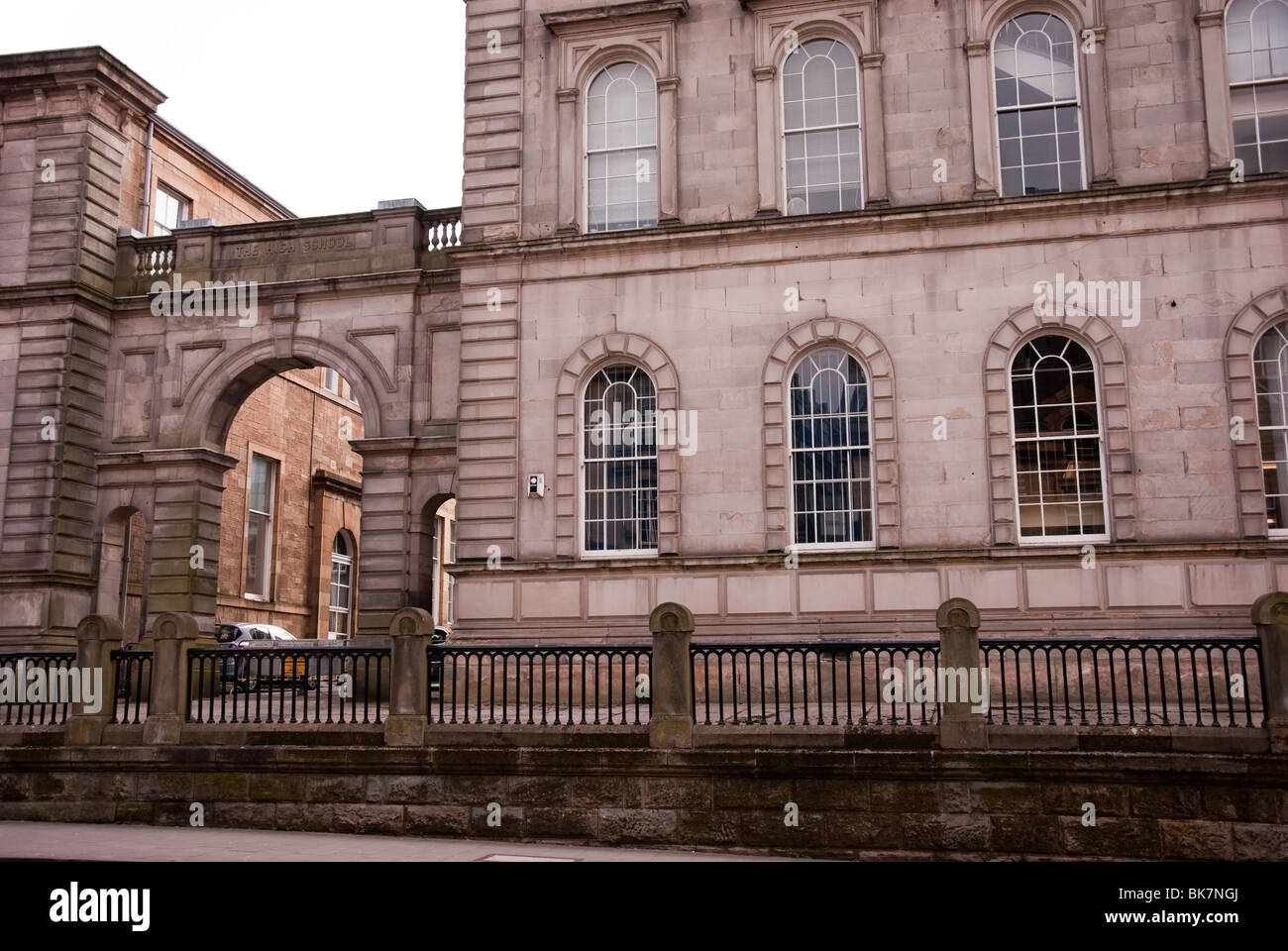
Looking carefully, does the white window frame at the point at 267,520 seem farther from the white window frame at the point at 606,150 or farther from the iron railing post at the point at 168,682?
the iron railing post at the point at 168,682

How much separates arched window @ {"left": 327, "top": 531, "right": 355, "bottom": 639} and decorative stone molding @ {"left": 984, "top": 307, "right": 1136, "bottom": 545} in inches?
920

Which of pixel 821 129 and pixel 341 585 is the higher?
pixel 821 129

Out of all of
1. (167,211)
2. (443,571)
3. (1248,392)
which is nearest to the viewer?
(1248,392)

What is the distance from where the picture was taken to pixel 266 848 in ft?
43.7

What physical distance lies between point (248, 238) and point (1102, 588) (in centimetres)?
1862

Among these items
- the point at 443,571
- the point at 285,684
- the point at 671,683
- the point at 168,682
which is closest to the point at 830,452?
the point at 671,683

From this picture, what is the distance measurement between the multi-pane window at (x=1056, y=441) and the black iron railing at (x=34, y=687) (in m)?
14.2

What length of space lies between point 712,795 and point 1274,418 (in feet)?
36.0

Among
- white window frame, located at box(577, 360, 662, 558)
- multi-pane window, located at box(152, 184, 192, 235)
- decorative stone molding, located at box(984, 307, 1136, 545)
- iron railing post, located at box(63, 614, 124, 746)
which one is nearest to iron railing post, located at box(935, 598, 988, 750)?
decorative stone molding, located at box(984, 307, 1136, 545)

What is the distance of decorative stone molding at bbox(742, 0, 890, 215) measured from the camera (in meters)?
20.7

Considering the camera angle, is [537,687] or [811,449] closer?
[537,687]

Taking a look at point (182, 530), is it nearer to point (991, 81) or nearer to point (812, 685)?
point (812, 685)

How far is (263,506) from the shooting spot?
35.2 m

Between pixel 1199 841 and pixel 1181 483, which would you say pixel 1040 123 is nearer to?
pixel 1181 483
